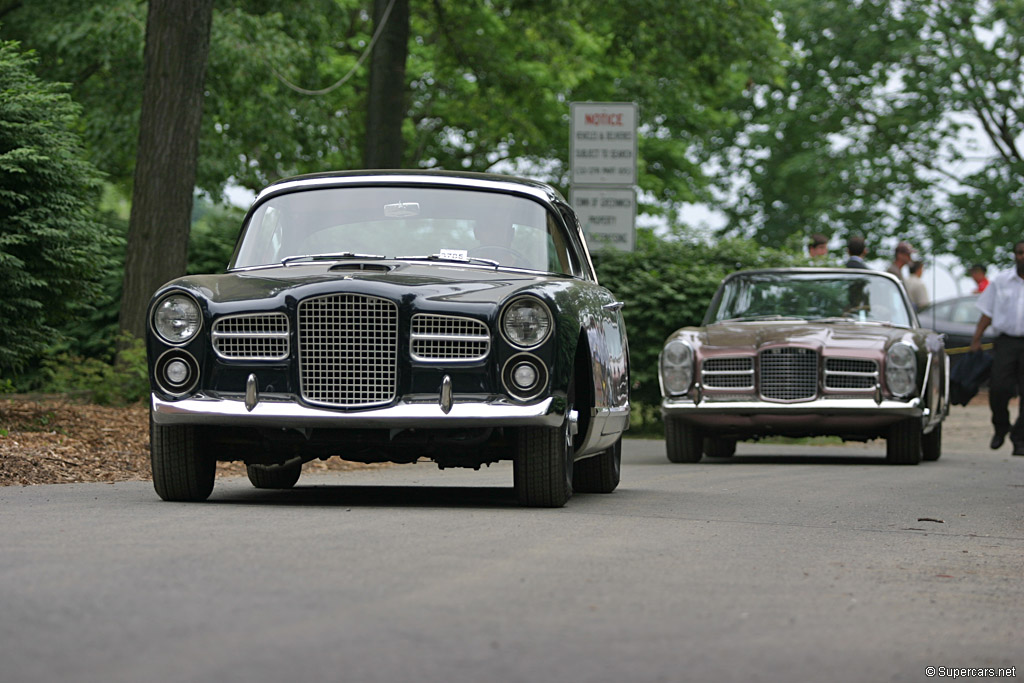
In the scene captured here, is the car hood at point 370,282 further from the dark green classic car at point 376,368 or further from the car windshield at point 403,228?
the car windshield at point 403,228

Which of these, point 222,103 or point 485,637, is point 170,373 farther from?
point 222,103

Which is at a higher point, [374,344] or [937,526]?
[374,344]

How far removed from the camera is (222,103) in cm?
2784

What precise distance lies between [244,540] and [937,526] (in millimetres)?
3724

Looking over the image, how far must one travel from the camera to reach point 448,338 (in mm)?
8109

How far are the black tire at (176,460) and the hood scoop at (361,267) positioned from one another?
1.06 meters

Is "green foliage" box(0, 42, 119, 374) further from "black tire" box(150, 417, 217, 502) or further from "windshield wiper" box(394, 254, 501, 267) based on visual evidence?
"windshield wiper" box(394, 254, 501, 267)

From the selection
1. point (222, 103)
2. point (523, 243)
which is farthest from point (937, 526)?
point (222, 103)

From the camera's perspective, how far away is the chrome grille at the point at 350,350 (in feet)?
26.7

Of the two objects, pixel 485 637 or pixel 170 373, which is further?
pixel 170 373

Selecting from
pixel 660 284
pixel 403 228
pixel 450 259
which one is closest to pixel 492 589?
pixel 450 259

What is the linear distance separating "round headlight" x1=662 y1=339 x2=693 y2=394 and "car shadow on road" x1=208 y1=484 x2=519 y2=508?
13.4 ft

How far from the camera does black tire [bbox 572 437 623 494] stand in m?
10.1

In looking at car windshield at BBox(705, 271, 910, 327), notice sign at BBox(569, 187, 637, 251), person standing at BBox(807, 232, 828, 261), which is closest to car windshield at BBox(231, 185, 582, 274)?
car windshield at BBox(705, 271, 910, 327)
